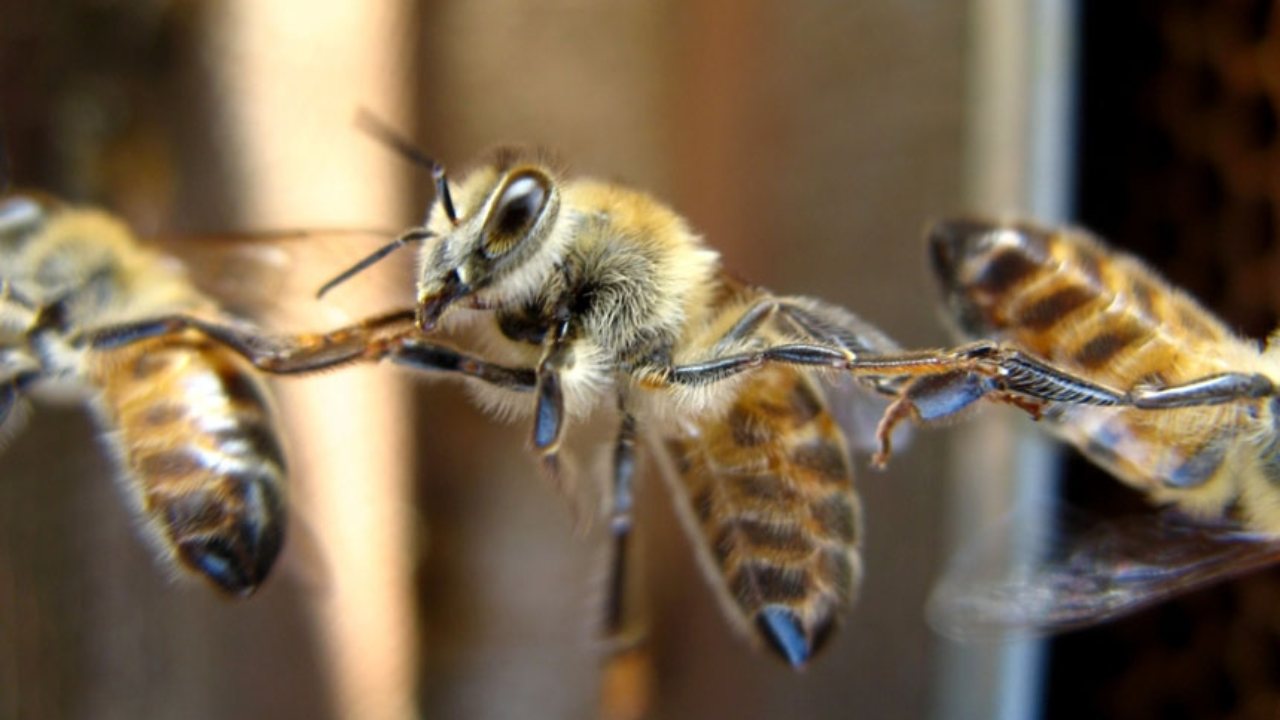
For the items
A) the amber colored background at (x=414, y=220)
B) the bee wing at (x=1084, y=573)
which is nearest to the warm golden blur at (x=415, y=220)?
the amber colored background at (x=414, y=220)

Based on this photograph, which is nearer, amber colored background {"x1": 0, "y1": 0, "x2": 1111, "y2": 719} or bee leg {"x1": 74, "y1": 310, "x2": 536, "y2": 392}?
bee leg {"x1": 74, "y1": 310, "x2": 536, "y2": 392}

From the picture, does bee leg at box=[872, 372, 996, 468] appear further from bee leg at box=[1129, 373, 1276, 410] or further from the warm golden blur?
the warm golden blur

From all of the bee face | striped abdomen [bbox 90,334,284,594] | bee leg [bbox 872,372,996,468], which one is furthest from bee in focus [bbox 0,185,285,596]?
bee leg [bbox 872,372,996,468]

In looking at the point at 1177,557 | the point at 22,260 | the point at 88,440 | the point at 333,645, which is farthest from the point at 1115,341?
the point at 333,645

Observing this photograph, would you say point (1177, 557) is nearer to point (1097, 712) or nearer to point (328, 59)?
point (1097, 712)

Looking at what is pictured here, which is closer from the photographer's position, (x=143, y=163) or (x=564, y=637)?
(x=143, y=163)

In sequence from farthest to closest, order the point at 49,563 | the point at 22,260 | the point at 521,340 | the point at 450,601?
1. the point at 450,601
2. the point at 49,563
3. the point at 22,260
4. the point at 521,340
